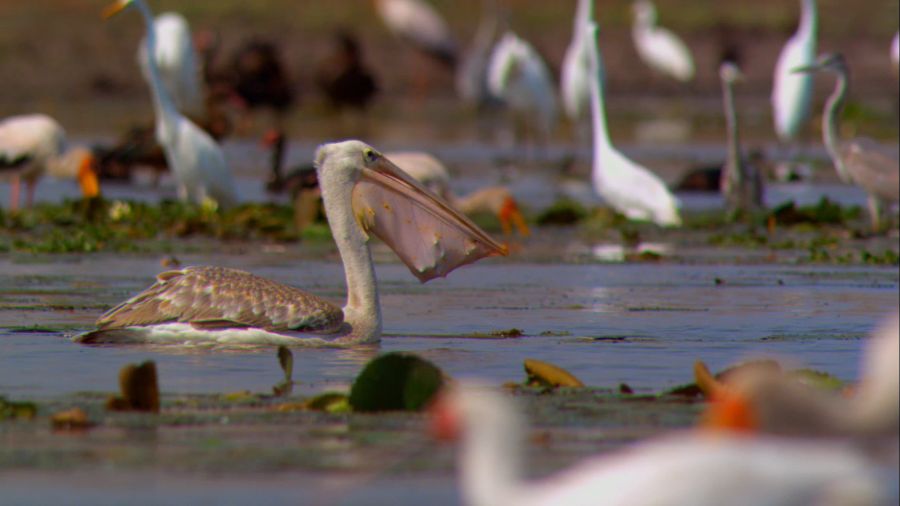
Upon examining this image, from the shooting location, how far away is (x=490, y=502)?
142 inches

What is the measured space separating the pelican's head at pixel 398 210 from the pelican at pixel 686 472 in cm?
503

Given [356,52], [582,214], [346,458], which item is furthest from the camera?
[356,52]

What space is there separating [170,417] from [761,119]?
3140 cm

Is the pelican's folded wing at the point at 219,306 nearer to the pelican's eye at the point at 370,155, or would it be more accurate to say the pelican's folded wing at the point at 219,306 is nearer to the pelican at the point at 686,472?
the pelican's eye at the point at 370,155

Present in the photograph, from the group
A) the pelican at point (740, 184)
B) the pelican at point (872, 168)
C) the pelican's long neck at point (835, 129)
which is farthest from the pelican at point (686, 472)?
the pelican at point (740, 184)

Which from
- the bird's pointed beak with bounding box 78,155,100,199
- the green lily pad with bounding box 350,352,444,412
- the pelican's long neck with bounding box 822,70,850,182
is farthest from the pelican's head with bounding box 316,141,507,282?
the bird's pointed beak with bounding box 78,155,100,199

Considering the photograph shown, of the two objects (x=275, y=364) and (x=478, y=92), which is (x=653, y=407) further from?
(x=478, y=92)

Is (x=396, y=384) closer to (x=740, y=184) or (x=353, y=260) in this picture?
(x=353, y=260)

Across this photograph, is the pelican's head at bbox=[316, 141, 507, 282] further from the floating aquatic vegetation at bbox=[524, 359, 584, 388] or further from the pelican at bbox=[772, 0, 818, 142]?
the pelican at bbox=[772, 0, 818, 142]

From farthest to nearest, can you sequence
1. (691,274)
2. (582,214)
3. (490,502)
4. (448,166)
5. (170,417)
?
(448,166)
(582,214)
(691,274)
(170,417)
(490,502)

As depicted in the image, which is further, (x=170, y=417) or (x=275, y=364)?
(x=275, y=364)

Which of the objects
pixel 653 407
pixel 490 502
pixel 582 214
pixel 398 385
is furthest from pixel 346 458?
pixel 582 214

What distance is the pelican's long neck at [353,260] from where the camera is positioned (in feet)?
27.4

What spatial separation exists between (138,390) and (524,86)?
2017 cm
